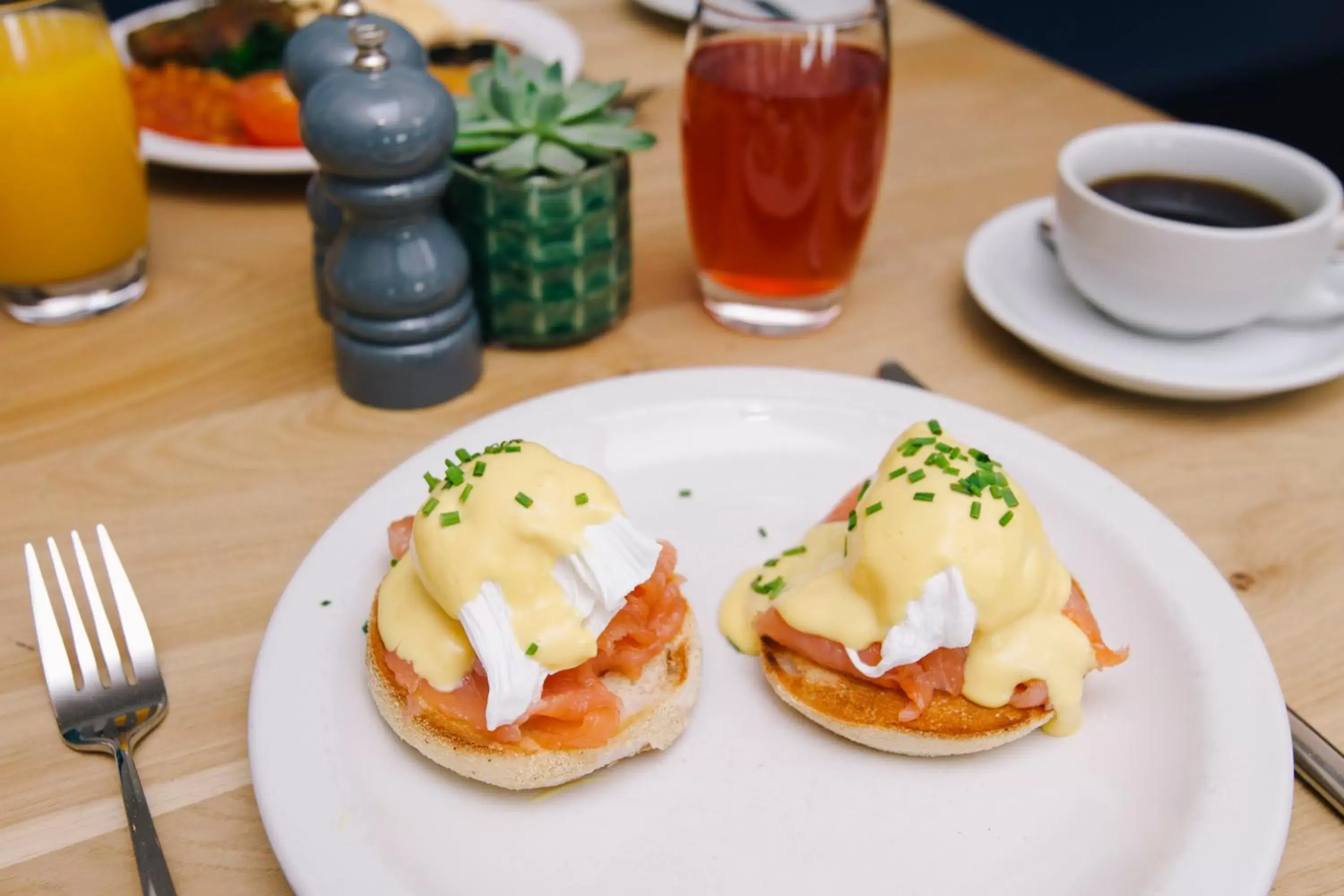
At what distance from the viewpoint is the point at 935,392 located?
1.75 metres

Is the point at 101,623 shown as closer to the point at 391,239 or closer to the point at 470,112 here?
the point at 391,239

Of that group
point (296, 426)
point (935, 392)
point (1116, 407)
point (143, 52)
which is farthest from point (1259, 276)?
point (143, 52)

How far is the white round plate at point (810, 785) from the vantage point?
1.03 metres

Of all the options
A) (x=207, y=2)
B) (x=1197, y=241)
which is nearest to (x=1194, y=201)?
(x=1197, y=241)

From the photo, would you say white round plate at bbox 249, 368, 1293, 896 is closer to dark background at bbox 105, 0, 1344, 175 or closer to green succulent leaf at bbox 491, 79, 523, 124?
green succulent leaf at bbox 491, 79, 523, 124

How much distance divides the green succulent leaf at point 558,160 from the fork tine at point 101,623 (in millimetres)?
787

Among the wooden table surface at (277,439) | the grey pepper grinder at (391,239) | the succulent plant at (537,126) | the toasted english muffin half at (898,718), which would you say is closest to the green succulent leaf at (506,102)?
the succulent plant at (537,126)

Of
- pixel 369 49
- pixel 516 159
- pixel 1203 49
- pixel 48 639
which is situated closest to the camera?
pixel 48 639

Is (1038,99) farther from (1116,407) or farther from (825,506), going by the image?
(825,506)

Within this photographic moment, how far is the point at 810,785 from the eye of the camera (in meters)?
1.14

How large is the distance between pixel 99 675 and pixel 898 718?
0.84 m

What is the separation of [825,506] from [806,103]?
2.01 feet

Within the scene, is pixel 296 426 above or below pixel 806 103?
below

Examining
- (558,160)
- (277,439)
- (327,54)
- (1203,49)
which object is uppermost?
(327,54)
